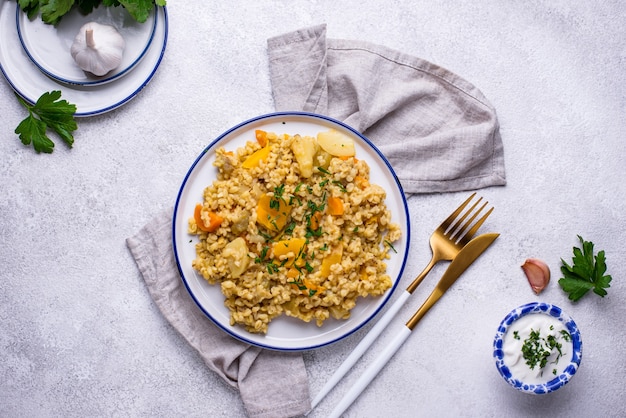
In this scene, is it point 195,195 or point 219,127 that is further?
point 219,127

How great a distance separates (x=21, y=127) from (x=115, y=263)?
30.5 inches

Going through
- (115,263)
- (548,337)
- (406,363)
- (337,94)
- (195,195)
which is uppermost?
(337,94)

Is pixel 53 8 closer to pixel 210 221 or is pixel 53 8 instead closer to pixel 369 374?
pixel 210 221

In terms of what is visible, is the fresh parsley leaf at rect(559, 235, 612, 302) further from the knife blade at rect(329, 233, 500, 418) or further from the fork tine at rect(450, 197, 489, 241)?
the fork tine at rect(450, 197, 489, 241)

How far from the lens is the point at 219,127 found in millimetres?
2842

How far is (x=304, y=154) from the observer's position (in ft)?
8.43

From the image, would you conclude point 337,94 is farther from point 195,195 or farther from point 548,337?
point 548,337

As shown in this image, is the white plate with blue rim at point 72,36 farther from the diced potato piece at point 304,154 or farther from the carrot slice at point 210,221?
the diced potato piece at point 304,154

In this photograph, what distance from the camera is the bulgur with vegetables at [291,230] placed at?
2.54 meters

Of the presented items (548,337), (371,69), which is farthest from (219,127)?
(548,337)

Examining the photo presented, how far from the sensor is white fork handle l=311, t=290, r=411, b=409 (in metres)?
2.69

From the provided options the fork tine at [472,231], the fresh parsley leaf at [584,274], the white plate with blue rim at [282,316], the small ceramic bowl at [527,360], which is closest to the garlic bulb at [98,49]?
the white plate with blue rim at [282,316]

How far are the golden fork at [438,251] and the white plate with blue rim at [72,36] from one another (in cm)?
165

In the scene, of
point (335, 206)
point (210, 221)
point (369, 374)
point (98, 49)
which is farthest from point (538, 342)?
point (98, 49)
